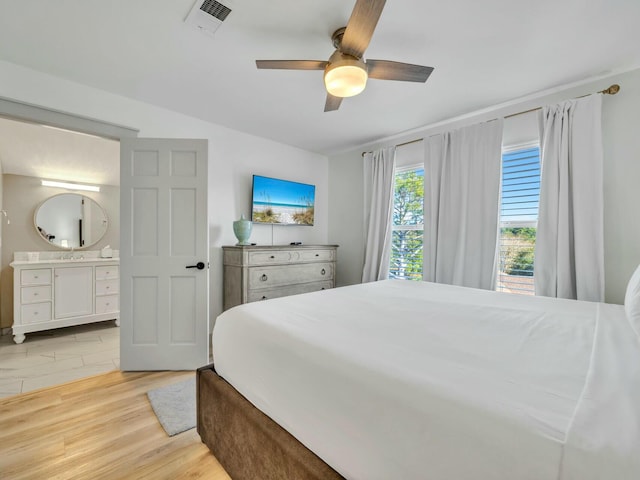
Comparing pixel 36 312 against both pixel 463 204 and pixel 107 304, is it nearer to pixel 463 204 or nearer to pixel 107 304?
pixel 107 304

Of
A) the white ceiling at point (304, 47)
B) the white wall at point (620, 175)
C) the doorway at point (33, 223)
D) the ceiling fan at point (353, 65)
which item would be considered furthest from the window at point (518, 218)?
the doorway at point (33, 223)

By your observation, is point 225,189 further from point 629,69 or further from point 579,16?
point 629,69

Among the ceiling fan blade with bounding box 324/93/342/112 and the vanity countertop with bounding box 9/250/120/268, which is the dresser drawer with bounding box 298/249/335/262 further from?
the vanity countertop with bounding box 9/250/120/268

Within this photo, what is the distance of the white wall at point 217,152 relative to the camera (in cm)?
228

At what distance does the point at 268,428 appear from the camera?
106 cm

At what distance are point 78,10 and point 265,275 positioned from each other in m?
2.49

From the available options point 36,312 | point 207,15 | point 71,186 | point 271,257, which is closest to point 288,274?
point 271,257

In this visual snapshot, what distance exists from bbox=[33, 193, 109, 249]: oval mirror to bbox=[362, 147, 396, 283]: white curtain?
4046 mm

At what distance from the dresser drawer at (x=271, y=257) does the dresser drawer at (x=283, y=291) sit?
0.32m

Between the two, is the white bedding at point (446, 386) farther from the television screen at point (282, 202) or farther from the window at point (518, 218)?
the television screen at point (282, 202)

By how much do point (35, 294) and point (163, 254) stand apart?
7.32 ft

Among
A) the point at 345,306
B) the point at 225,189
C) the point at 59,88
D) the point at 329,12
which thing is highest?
the point at 329,12

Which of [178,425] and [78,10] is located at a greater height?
[78,10]

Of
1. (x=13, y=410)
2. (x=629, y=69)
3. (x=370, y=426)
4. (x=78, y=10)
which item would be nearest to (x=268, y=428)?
(x=370, y=426)
